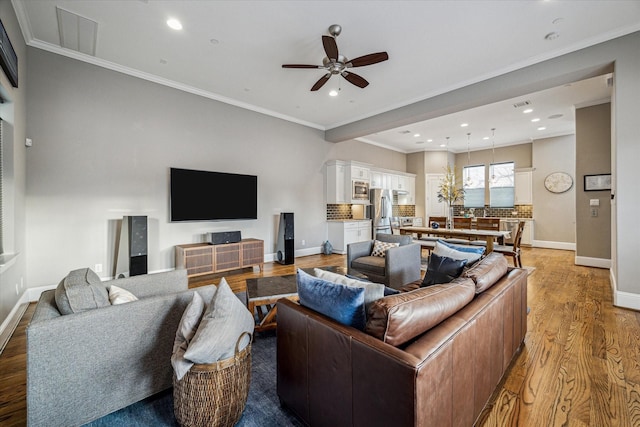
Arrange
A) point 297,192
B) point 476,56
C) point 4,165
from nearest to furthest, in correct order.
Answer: point 4,165 < point 476,56 < point 297,192

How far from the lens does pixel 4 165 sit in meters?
2.74

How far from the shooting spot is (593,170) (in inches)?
203

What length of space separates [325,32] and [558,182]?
7785 mm

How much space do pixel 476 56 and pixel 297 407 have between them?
14.3 feet

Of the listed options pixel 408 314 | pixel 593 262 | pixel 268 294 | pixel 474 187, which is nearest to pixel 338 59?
pixel 268 294

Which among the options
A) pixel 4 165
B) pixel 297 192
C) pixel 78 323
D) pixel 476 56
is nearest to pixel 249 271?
pixel 297 192

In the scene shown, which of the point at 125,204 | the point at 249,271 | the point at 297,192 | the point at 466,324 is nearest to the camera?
the point at 466,324

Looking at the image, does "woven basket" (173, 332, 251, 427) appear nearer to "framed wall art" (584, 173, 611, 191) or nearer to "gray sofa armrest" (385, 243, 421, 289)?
"gray sofa armrest" (385, 243, 421, 289)

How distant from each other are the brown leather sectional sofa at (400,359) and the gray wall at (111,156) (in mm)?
3673

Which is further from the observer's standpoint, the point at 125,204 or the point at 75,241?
the point at 125,204

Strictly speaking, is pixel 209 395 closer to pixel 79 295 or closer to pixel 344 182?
pixel 79 295

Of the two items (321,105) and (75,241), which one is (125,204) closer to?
(75,241)

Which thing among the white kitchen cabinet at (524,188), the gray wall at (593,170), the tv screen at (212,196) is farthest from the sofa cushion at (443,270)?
the white kitchen cabinet at (524,188)

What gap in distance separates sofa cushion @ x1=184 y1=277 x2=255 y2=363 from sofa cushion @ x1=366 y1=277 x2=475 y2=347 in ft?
2.40
